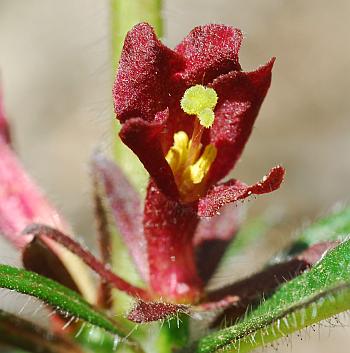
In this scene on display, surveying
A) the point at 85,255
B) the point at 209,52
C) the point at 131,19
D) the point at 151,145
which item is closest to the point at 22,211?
the point at 85,255

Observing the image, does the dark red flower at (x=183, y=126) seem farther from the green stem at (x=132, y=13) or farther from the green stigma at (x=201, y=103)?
the green stem at (x=132, y=13)

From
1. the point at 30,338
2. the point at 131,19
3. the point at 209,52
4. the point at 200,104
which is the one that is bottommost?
the point at 30,338

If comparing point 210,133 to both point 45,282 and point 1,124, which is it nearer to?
point 45,282

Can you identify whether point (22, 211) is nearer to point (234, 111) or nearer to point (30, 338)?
point (30, 338)

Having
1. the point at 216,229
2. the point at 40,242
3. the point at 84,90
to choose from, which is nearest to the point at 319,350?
the point at 84,90

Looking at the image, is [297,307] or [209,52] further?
[209,52]

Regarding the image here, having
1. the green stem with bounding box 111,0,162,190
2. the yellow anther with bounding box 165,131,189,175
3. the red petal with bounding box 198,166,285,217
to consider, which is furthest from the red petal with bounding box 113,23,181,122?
the green stem with bounding box 111,0,162,190

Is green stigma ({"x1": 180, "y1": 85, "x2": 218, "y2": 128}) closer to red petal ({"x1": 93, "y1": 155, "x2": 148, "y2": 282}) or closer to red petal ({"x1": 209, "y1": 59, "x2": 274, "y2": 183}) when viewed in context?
red petal ({"x1": 209, "y1": 59, "x2": 274, "y2": 183})
